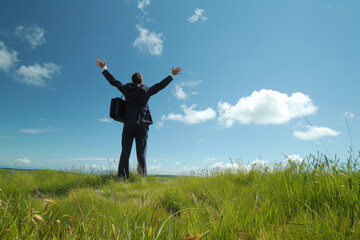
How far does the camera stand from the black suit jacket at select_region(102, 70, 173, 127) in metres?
7.16

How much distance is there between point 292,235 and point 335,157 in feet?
7.18

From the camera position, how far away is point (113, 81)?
7.49 metres

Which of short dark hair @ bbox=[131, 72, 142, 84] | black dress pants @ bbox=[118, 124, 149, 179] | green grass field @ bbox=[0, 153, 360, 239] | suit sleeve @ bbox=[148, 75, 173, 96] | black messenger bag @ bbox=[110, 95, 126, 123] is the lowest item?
green grass field @ bbox=[0, 153, 360, 239]

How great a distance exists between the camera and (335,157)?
127 inches

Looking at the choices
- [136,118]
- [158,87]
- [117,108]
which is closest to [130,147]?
[136,118]

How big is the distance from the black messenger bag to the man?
16 cm

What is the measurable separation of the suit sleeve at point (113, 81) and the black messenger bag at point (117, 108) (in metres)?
0.40

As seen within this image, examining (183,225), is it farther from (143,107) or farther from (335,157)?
(143,107)

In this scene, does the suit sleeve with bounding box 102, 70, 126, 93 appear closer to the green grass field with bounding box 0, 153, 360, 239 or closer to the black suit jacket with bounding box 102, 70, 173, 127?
the black suit jacket with bounding box 102, 70, 173, 127

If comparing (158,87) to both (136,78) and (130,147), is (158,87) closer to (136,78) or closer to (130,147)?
(136,78)

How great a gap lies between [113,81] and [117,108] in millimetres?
982

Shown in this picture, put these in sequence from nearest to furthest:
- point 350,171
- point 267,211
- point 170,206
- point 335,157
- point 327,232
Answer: point 327,232, point 267,211, point 350,171, point 335,157, point 170,206

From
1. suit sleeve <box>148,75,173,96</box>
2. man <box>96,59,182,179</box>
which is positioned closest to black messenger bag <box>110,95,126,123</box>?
man <box>96,59,182,179</box>

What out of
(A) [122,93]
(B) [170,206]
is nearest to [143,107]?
(A) [122,93]
